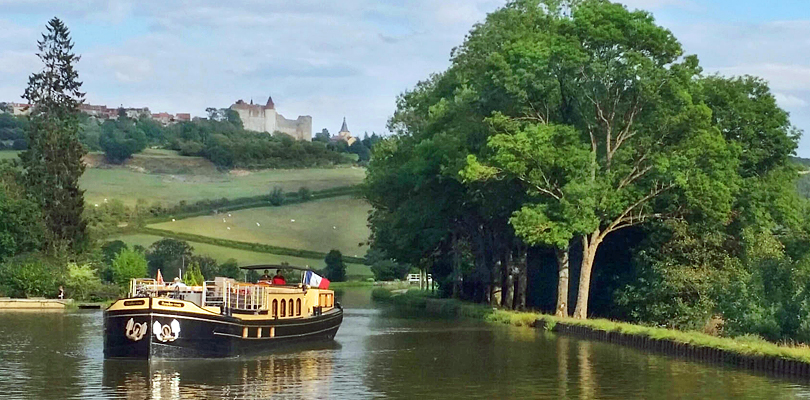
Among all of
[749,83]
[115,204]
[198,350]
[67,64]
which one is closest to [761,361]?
[198,350]

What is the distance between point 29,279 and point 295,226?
210 feet

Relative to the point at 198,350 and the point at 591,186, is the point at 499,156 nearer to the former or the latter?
the point at 591,186

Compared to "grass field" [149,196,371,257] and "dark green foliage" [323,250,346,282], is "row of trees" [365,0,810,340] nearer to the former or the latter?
"dark green foliage" [323,250,346,282]

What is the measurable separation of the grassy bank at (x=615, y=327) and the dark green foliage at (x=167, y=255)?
37.9 m

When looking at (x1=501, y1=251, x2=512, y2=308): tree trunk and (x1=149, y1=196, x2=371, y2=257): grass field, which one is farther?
(x1=149, y1=196, x2=371, y2=257): grass field

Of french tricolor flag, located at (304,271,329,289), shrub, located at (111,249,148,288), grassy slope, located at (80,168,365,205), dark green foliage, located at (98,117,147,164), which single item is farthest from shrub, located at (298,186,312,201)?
french tricolor flag, located at (304,271,329,289)

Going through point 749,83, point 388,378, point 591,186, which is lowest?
point 388,378

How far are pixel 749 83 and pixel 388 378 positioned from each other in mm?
33420

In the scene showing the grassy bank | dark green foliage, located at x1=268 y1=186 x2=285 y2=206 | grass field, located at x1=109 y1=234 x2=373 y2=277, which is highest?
dark green foliage, located at x1=268 y1=186 x2=285 y2=206

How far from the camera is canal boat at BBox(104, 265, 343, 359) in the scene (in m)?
37.7

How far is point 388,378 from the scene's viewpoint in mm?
33531

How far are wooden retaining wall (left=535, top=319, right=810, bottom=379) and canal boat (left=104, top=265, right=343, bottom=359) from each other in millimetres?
9921

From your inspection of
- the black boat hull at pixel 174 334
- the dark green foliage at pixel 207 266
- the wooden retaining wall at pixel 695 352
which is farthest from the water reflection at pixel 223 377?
the dark green foliage at pixel 207 266

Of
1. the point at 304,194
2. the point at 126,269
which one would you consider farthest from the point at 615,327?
the point at 304,194
